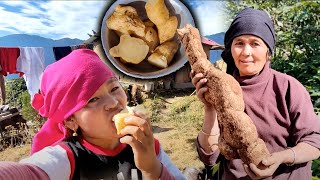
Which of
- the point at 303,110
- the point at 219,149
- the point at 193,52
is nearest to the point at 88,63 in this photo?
the point at 193,52

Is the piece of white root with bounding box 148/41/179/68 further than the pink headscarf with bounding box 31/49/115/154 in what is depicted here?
Yes

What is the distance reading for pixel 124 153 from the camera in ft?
2.97

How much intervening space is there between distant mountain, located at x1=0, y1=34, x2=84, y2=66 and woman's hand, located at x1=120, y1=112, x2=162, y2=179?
1.16 feet

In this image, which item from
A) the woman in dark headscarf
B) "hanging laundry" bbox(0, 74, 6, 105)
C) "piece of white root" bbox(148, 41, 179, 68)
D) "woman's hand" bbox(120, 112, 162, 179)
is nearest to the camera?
"woman's hand" bbox(120, 112, 162, 179)

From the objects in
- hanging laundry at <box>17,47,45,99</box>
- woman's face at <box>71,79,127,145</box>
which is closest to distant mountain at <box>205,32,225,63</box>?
woman's face at <box>71,79,127,145</box>

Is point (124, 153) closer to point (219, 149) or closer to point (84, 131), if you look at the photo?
point (84, 131)

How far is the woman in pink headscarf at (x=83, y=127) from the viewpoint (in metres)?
0.72

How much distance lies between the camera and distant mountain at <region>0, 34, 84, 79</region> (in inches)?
36.4

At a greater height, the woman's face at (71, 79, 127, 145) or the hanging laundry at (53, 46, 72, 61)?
the hanging laundry at (53, 46, 72, 61)

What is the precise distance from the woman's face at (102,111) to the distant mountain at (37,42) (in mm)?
220

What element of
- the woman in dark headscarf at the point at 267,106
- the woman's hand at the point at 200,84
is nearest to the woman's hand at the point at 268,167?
the woman in dark headscarf at the point at 267,106

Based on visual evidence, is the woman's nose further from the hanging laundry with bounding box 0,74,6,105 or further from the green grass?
the hanging laundry with bounding box 0,74,6,105

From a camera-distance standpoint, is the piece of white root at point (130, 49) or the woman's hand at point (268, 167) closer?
the woman's hand at point (268, 167)

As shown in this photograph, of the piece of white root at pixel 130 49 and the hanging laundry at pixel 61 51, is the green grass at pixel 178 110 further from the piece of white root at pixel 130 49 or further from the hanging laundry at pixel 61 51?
the hanging laundry at pixel 61 51
